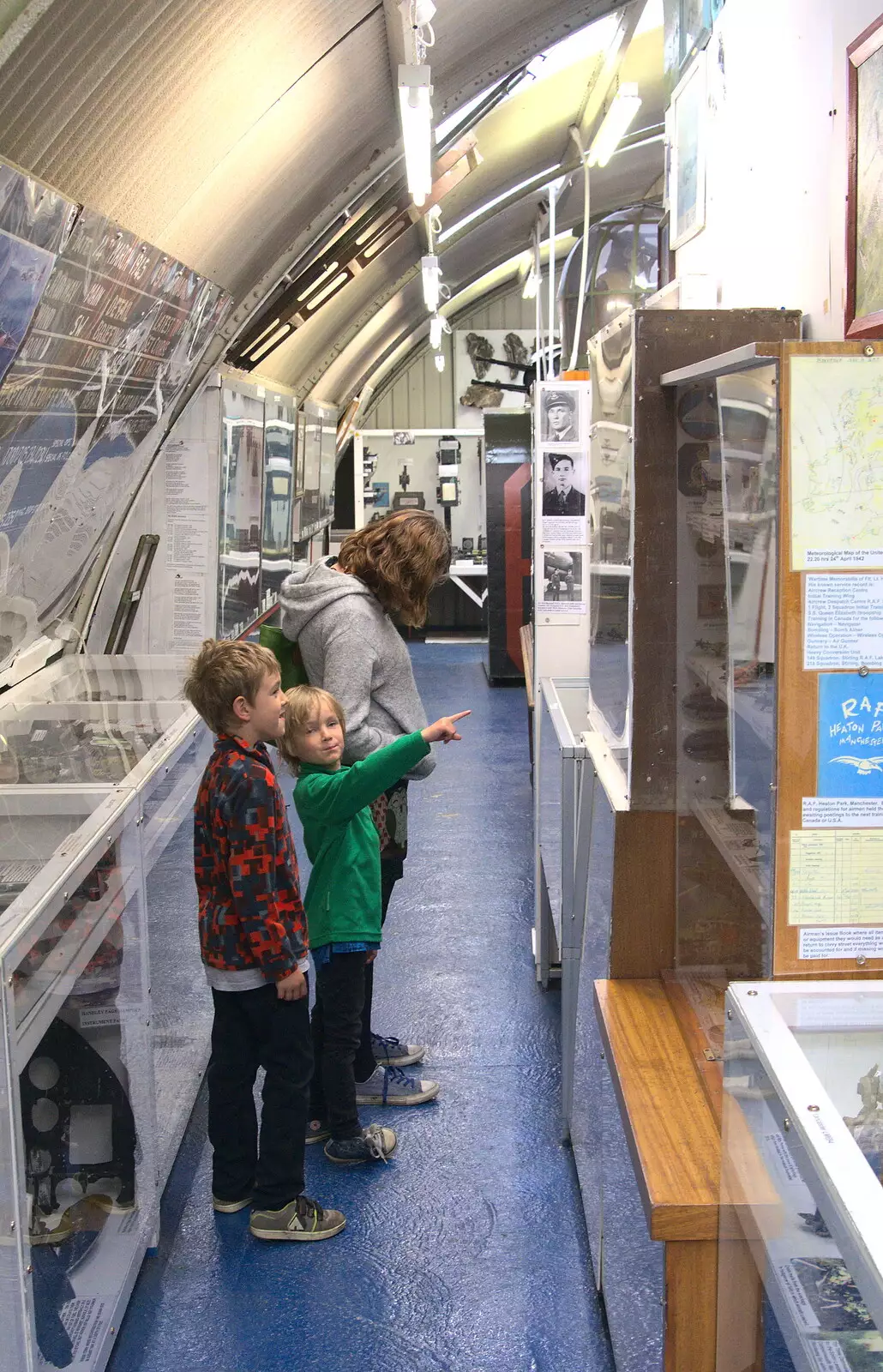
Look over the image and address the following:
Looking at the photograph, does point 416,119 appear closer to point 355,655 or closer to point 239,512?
point 239,512

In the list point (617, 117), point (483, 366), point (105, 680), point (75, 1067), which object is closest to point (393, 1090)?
point (75, 1067)

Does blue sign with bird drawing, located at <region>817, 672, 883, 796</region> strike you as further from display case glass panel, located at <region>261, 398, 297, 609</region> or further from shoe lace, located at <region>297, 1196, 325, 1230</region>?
display case glass panel, located at <region>261, 398, 297, 609</region>

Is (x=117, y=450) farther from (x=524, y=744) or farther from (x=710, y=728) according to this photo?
(x=524, y=744)

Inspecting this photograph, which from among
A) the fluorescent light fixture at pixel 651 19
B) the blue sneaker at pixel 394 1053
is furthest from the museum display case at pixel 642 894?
the fluorescent light fixture at pixel 651 19

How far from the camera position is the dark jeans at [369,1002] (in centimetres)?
367

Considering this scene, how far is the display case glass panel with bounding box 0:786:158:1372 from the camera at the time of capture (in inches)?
78.5

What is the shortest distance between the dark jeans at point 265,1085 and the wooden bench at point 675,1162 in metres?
0.84

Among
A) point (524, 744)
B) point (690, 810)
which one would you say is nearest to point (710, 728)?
point (690, 810)

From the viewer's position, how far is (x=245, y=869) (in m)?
2.93

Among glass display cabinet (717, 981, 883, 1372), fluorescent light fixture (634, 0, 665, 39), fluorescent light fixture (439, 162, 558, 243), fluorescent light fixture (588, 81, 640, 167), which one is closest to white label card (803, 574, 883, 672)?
glass display cabinet (717, 981, 883, 1372)

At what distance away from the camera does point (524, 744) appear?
29.4 ft

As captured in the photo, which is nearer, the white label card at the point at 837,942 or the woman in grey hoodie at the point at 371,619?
the white label card at the point at 837,942

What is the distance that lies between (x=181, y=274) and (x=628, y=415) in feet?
5.48

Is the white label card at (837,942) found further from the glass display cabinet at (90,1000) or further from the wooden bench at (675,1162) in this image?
the glass display cabinet at (90,1000)
